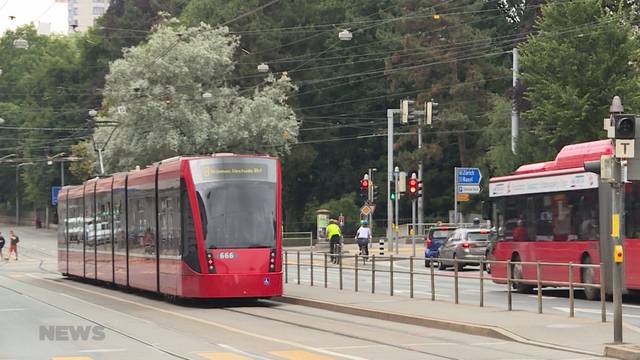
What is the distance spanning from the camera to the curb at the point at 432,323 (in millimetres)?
17180

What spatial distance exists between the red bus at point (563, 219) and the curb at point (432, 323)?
334 cm

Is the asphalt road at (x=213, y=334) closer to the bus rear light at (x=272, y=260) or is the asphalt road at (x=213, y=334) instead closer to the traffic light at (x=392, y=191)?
the bus rear light at (x=272, y=260)

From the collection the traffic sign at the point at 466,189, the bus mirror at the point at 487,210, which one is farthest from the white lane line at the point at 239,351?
the traffic sign at the point at 466,189

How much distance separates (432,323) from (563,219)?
8.03m

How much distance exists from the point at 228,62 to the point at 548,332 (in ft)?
181

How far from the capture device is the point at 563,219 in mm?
27359

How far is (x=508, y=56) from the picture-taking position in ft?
280

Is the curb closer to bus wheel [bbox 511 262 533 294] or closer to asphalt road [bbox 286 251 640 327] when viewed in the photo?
asphalt road [bbox 286 251 640 327]

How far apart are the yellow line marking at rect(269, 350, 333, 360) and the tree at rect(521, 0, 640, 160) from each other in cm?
3726

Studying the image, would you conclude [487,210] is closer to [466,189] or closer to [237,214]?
[237,214]

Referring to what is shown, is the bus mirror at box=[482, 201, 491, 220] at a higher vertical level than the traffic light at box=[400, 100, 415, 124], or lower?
lower

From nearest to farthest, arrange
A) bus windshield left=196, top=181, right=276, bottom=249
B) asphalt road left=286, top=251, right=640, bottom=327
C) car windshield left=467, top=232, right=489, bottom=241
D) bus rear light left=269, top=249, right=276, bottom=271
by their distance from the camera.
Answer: asphalt road left=286, top=251, right=640, bottom=327, bus windshield left=196, top=181, right=276, bottom=249, bus rear light left=269, top=249, right=276, bottom=271, car windshield left=467, top=232, right=489, bottom=241

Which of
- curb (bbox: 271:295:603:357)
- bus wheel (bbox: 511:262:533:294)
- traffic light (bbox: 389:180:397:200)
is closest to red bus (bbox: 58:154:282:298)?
curb (bbox: 271:295:603:357)

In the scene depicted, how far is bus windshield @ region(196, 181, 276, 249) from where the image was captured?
25203mm
